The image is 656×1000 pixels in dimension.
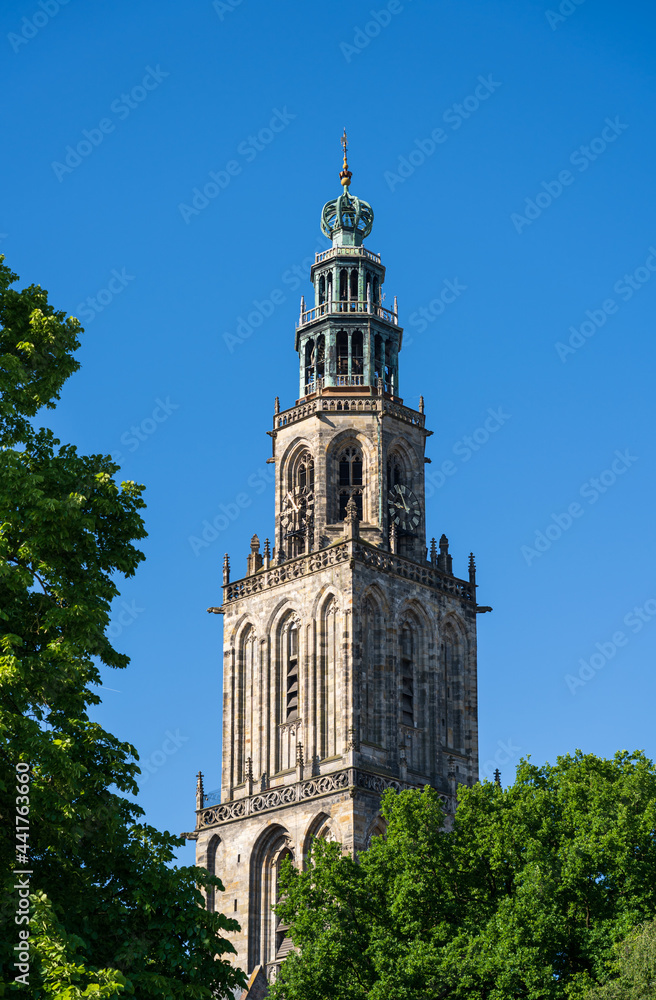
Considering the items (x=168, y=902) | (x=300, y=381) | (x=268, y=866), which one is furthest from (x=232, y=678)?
(x=168, y=902)

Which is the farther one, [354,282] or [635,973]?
[354,282]

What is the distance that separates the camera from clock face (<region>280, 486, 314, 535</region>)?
77.9m

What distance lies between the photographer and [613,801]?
151ft

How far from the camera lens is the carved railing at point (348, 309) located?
269 ft

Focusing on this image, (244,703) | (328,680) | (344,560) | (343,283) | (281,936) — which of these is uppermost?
(343,283)

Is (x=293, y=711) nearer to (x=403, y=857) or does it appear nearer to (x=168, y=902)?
(x=403, y=857)

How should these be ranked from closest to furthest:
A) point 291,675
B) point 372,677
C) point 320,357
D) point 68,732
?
point 68,732 < point 372,677 < point 291,675 < point 320,357

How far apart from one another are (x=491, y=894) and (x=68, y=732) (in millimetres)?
19881

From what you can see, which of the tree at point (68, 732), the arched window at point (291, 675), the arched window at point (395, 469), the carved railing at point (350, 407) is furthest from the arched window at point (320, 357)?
the tree at point (68, 732)

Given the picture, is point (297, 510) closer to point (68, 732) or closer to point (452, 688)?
point (452, 688)

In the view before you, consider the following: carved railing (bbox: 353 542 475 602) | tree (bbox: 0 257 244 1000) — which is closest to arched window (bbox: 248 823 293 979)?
carved railing (bbox: 353 542 475 602)

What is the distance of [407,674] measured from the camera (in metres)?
75.8

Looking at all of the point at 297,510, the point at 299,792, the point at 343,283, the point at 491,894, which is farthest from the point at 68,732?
the point at 343,283

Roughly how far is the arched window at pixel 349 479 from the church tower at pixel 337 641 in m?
0.06
